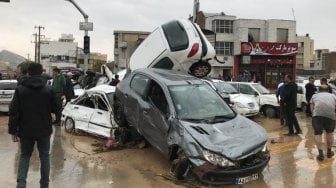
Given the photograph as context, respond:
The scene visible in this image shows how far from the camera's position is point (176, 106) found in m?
8.38

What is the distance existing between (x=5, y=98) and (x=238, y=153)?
40.7 ft

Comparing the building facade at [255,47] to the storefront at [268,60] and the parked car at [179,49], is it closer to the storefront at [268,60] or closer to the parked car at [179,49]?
the storefront at [268,60]

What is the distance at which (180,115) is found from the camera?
817 centimetres

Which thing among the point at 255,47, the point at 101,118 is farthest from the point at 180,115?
the point at 255,47

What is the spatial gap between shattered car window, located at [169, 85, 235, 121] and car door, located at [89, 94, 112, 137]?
2.91 meters

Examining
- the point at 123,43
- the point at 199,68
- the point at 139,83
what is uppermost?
the point at 123,43

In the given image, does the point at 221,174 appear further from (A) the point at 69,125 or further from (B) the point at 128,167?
(A) the point at 69,125

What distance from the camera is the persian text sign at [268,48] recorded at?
5184 centimetres

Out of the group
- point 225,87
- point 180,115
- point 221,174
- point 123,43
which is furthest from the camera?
point 123,43

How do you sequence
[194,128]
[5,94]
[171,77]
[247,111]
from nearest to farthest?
[194,128] < [171,77] < [247,111] < [5,94]

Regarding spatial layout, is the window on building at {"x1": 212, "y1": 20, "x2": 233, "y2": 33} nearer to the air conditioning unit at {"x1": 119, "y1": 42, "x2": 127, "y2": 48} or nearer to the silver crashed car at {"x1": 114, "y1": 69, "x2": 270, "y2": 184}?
the air conditioning unit at {"x1": 119, "y1": 42, "x2": 127, "y2": 48}

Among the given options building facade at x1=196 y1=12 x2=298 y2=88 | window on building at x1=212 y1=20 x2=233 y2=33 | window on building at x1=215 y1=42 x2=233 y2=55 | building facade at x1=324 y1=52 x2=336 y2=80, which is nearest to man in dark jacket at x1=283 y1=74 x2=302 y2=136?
building facade at x1=196 y1=12 x2=298 y2=88

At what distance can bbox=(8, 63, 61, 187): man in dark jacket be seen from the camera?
6352 millimetres

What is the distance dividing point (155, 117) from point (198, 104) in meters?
0.82
